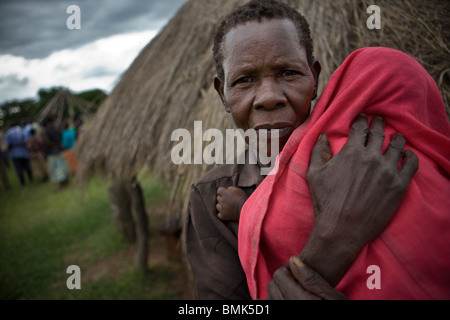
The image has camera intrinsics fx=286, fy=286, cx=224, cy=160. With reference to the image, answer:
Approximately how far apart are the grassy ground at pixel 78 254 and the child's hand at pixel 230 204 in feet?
9.52

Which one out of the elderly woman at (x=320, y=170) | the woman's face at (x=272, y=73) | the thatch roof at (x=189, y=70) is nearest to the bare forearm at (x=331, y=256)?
the elderly woman at (x=320, y=170)

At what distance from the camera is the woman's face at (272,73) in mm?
1047

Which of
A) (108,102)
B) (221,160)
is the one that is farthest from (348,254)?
(108,102)

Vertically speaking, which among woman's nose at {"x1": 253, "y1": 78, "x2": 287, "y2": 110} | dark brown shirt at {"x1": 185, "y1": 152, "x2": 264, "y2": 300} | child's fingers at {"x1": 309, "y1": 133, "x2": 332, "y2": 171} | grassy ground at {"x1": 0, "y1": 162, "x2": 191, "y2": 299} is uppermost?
woman's nose at {"x1": 253, "y1": 78, "x2": 287, "y2": 110}

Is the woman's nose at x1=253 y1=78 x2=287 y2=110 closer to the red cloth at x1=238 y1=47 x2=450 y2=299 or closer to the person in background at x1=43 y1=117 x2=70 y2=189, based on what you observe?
the red cloth at x1=238 y1=47 x2=450 y2=299

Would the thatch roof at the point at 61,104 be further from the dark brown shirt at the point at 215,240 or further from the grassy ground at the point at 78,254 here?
the dark brown shirt at the point at 215,240

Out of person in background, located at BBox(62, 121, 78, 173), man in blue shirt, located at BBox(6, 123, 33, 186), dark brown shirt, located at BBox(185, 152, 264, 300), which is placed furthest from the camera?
man in blue shirt, located at BBox(6, 123, 33, 186)

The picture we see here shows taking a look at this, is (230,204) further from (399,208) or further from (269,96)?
(399,208)

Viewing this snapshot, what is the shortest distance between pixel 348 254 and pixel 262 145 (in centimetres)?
54

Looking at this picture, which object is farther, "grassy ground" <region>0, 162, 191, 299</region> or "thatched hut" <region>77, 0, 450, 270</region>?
"grassy ground" <region>0, 162, 191, 299</region>

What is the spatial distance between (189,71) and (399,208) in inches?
113

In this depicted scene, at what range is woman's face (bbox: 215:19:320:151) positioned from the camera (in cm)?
105

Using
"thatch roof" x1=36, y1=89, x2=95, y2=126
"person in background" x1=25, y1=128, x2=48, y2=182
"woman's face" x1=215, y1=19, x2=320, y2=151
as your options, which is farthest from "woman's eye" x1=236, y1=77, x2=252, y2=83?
"thatch roof" x1=36, y1=89, x2=95, y2=126

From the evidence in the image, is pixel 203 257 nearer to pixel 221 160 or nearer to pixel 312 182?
pixel 312 182
